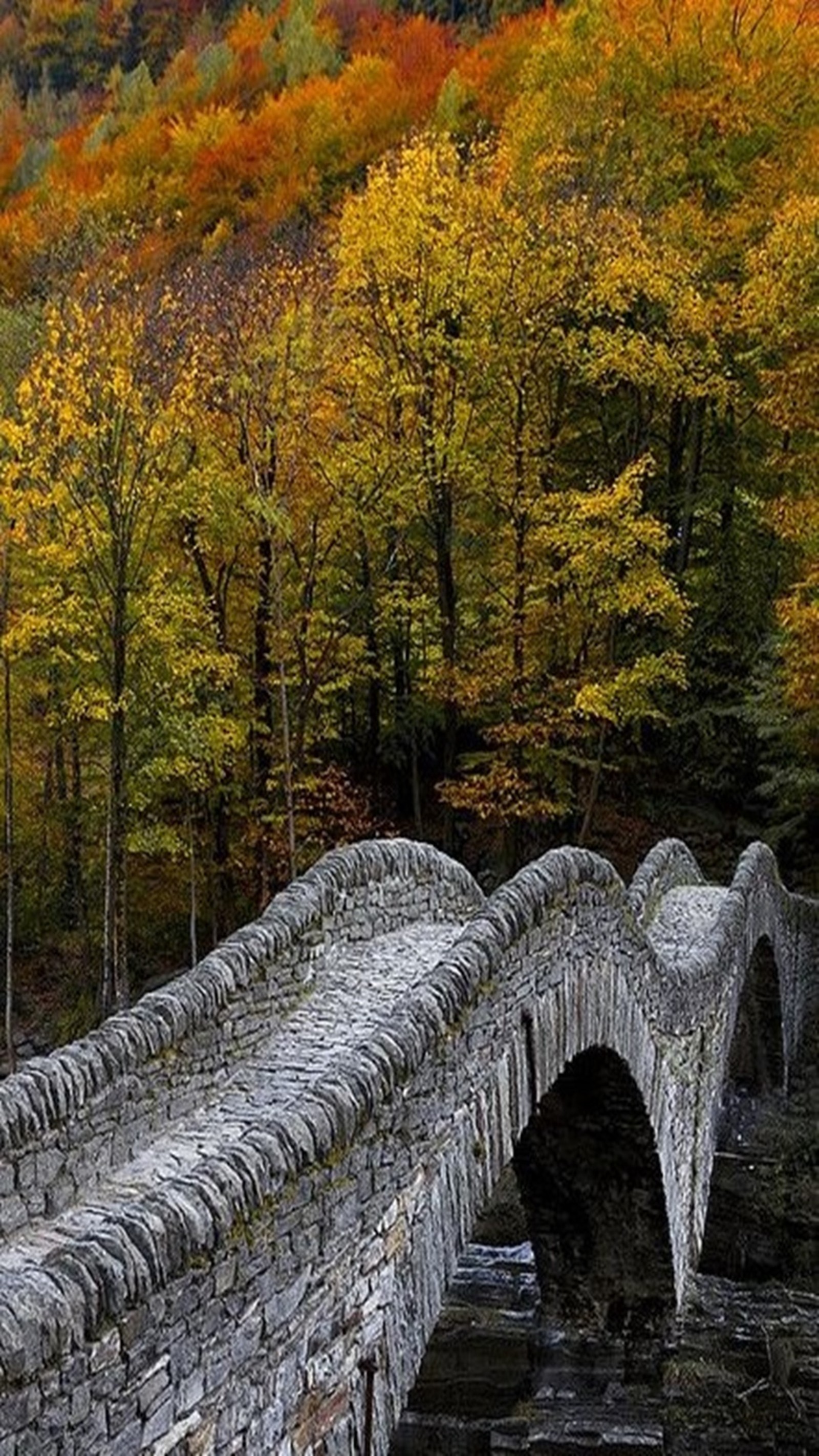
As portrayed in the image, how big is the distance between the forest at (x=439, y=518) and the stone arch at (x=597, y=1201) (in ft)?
24.5

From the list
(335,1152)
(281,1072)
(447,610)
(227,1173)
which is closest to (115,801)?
(447,610)

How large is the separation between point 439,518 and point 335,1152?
1556cm

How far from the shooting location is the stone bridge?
3.83 meters

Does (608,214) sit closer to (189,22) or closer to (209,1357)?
(209,1357)

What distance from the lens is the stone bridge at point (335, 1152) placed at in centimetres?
383

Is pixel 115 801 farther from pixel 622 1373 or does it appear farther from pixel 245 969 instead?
pixel 245 969

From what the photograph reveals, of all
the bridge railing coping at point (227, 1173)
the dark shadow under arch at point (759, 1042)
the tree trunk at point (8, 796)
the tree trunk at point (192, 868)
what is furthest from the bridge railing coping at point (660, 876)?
the tree trunk at point (8, 796)

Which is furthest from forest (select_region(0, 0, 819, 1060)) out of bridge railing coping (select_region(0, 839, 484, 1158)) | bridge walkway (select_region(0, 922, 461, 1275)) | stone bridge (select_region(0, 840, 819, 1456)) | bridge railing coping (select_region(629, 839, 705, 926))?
bridge walkway (select_region(0, 922, 461, 1275))

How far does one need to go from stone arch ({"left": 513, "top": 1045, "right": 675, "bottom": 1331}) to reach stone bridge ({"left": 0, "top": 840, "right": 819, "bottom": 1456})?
0.08 feet

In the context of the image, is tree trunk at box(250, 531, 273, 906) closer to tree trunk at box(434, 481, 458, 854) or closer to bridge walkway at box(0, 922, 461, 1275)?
tree trunk at box(434, 481, 458, 854)

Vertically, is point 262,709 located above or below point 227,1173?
above

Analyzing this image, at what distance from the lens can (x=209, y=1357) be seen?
13.5 ft

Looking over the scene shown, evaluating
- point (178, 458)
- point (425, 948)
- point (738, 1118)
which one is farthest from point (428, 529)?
point (425, 948)

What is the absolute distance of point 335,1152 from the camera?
198 inches
